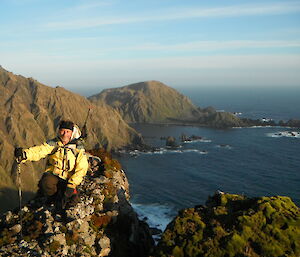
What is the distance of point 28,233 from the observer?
820 inches

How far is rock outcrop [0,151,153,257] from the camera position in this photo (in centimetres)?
2003

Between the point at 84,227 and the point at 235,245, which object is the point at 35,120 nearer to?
the point at 84,227

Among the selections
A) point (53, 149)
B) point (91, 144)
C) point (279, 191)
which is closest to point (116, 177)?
point (53, 149)

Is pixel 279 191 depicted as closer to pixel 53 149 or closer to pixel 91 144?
pixel 53 149

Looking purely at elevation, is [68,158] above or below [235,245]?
above

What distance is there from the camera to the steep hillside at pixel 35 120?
10412cm

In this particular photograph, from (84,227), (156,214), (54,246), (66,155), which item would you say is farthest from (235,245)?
(156,214)

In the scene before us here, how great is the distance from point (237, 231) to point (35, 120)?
12814 centimetres

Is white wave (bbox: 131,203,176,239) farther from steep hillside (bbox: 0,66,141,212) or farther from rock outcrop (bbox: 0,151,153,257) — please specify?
steep hillside (bbox: 0,66,141,212)

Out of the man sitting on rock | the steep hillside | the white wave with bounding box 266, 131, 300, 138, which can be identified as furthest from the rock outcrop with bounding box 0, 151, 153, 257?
the white wave with bounding box 266, 131, 300, 138

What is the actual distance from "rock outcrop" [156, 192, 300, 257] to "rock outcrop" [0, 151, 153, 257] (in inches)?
165

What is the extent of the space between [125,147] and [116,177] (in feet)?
399

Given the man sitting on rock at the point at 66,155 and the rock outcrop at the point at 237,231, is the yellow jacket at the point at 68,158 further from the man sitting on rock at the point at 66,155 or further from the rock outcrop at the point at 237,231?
the rock outcrop at the point at 237,231

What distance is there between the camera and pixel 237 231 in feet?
70.4
